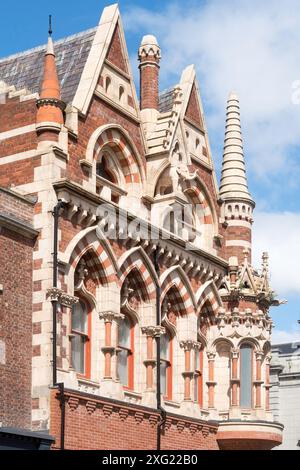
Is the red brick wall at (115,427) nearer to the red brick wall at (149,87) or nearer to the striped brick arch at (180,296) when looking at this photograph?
the striped brick arch at (180,296)

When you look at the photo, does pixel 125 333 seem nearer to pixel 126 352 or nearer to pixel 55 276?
pixel 126 352

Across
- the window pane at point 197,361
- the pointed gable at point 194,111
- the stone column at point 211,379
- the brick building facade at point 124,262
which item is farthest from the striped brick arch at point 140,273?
the pointed gable at point 194,111

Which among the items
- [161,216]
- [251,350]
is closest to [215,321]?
[251,350]

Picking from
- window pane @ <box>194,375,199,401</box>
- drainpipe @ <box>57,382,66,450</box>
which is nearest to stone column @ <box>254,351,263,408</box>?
window pane @ <box>194,375,199,401</box>

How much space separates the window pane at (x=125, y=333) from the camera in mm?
36906

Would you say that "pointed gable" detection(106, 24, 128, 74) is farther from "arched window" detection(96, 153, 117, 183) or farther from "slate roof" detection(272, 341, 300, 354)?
"slate roof" detection(272, 341, 300, 354)

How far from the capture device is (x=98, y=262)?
35.5m

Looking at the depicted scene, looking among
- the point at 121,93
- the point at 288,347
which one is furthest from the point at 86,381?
the point at 288,347

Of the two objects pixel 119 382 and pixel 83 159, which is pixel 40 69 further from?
pixel 119 382

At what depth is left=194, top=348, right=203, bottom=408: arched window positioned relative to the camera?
131 ft

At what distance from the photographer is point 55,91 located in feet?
115

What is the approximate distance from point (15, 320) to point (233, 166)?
45.7ft

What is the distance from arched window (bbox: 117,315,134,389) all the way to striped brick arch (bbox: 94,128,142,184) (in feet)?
15.8

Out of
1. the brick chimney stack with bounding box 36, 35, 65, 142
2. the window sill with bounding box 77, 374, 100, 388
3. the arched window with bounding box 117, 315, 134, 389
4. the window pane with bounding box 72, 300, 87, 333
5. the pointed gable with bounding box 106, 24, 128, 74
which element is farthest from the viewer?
the pointed gable with bounding box 106, 24, 128, 74
